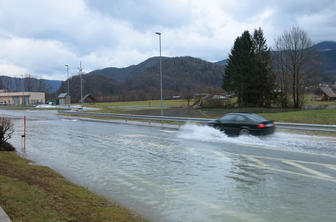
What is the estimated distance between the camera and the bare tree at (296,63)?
49344 mm

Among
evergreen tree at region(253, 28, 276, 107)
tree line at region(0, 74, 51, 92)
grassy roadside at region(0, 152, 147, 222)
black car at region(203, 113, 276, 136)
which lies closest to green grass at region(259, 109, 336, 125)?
black car at region(203, 113, 276, 136)

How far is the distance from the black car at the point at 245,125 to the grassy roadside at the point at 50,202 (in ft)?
33.1

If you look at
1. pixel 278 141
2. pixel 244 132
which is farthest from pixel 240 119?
pixel 278 141

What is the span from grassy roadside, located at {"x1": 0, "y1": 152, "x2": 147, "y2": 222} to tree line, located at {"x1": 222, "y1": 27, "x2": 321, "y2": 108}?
51656 millimetres

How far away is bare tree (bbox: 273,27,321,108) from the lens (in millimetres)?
49344

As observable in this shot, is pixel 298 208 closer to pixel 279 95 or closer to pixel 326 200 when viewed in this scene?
pixel 326 200

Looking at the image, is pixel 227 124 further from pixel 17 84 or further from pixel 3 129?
pixel 17 84

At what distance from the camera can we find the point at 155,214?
5340mm

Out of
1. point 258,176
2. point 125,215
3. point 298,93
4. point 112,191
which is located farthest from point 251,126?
point 298,93

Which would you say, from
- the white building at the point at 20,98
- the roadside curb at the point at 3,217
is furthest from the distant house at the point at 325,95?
the roadside curb at the point at 3,217

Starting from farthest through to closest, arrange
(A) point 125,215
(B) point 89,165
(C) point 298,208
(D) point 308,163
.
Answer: (B) point 89,165 → (D) point 308,163 → (C) point 298,208 → (A) point 125,215

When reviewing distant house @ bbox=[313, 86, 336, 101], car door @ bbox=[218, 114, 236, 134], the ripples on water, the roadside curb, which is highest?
distant house @ bbox=[313, 86, 336, 101]

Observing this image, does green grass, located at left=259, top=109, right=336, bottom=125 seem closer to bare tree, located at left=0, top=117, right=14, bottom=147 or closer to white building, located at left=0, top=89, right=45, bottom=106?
bare tree, located at left=0, top=117, right=14, bottom=147

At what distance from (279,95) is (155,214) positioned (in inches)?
2255
